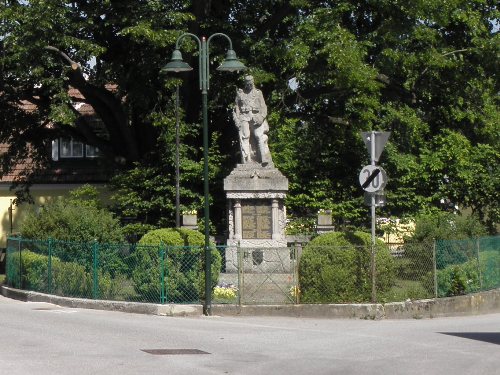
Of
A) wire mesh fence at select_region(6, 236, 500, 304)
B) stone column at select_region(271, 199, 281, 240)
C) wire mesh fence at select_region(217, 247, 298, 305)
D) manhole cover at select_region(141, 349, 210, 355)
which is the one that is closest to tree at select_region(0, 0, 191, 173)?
stone column at select_region(271, 199, 281, 240)

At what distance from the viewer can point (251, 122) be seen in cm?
2962

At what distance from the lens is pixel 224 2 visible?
3409cm

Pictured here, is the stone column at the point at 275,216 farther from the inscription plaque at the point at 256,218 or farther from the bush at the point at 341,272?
the bush at the point at 341,272

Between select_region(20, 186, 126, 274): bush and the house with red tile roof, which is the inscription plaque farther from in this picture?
the house with red tile roof

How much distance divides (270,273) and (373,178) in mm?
2890

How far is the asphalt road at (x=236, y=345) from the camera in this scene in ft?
47.1

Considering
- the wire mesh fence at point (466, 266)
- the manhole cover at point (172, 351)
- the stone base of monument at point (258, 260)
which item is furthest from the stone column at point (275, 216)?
the manhole cover at point (172, 351)

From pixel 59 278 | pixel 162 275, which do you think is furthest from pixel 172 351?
pixel 59 278

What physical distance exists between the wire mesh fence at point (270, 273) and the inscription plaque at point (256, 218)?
18.5ft

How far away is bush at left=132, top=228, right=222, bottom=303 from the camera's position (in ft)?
72.8

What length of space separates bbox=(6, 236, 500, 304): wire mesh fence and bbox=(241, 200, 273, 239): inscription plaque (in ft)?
18.5

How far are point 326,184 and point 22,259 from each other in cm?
1223

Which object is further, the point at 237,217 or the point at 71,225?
the point at 237,217

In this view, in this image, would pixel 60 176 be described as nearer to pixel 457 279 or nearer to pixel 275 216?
pixel 275 216
